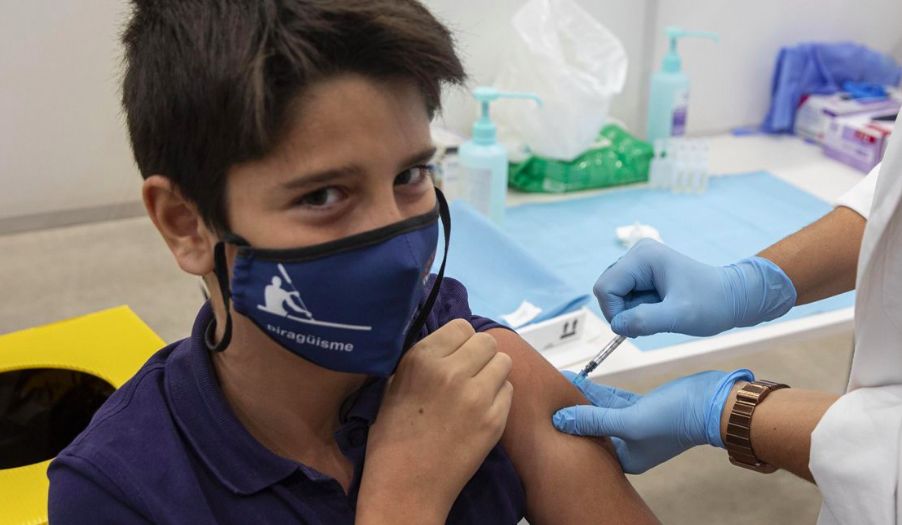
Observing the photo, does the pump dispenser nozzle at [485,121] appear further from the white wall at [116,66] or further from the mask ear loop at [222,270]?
the mask ear loop at [222,270]

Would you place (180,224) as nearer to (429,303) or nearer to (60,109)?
(429,303)

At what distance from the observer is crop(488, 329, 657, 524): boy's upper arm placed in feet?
3.81

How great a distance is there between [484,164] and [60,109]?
118cm

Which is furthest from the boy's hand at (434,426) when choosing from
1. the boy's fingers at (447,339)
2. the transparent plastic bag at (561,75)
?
the transparent plastic bag at (561,75)

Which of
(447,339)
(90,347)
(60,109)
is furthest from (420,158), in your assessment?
(60,109)

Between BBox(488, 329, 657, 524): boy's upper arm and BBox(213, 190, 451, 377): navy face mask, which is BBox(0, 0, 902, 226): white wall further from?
BBox(213, 190, 451, 377): navy face mask

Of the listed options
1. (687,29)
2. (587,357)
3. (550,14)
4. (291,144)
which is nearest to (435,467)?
(291,144)

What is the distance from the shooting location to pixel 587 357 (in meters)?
1.63

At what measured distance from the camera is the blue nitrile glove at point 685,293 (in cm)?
127

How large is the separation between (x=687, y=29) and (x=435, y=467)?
2.19 metres

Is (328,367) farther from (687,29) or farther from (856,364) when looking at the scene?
(687,29)

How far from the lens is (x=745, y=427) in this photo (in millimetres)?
1075

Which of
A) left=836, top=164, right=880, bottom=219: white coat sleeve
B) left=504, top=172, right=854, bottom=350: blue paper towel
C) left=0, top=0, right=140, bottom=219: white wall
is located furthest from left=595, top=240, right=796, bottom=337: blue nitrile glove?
left=0, top=0, right=140, bottom=219: white wall

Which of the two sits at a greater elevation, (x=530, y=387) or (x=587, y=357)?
(x=530, y=387)
